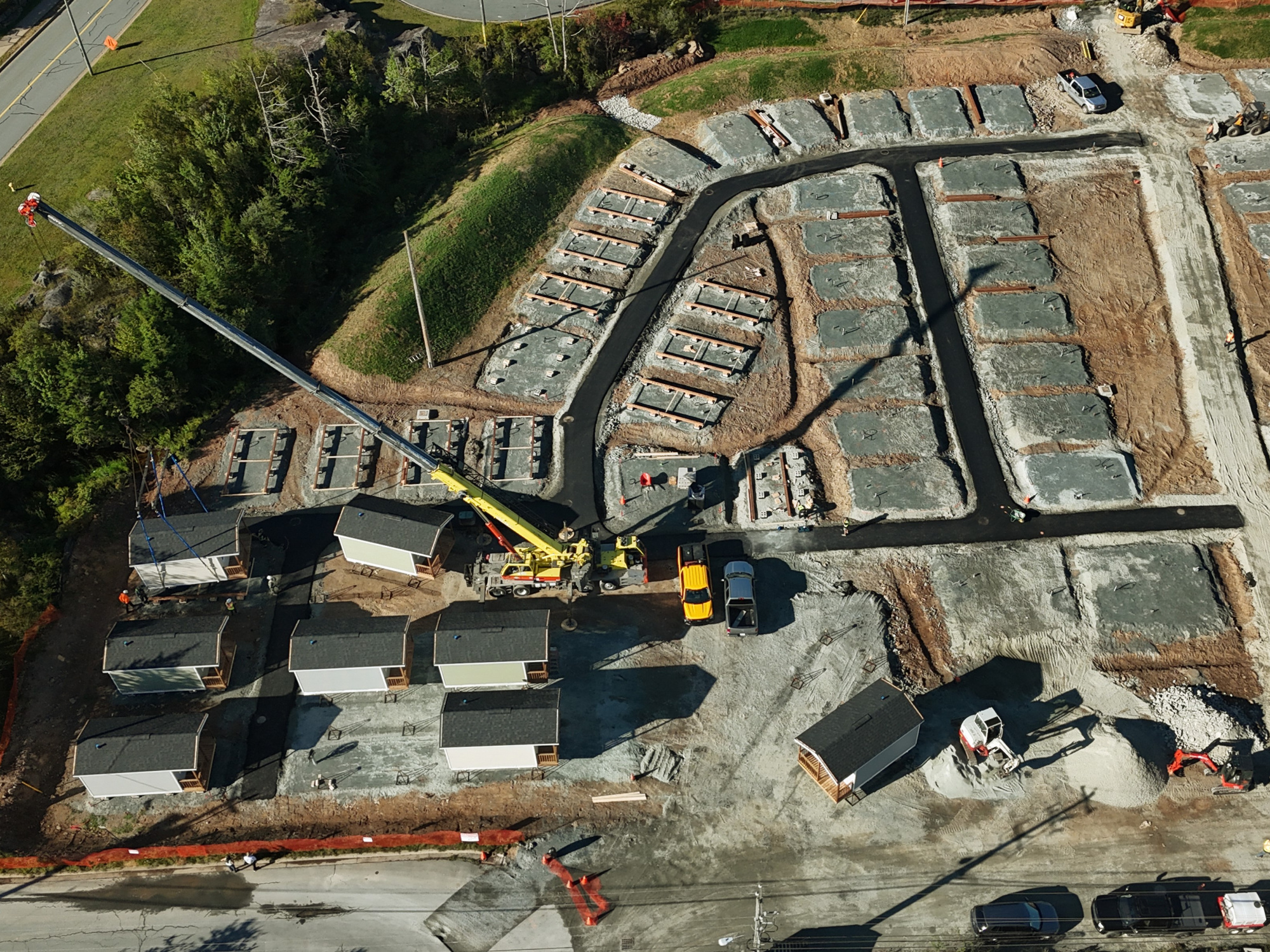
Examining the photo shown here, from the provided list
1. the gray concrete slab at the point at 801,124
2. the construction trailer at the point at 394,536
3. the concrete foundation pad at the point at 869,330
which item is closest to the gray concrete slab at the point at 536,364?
the construction trailer at the point at 394,536

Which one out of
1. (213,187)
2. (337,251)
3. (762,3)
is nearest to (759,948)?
(337,251)

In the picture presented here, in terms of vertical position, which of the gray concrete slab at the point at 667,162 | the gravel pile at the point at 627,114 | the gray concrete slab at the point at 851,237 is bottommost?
the gray concrete slab at the point at 851,237

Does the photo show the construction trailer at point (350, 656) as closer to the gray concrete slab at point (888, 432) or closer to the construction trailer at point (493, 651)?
the construction trailer at point (493, 651)

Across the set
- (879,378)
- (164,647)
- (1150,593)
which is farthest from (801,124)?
(164,647)

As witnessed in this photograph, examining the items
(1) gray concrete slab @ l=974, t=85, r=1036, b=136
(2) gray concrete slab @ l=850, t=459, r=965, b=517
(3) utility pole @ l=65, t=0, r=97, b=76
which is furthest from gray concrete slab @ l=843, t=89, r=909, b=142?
(3) utility pole @ l=65, t=0, r=97, b=76

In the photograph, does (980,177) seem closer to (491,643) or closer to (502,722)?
(491,643)

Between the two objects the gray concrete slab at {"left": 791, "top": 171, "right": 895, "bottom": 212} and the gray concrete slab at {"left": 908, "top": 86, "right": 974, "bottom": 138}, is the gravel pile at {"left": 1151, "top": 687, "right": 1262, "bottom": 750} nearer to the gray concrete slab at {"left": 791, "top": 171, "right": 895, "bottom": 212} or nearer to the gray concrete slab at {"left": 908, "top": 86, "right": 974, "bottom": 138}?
the gray concrete slab at {"left": 791, "top": 171, "right": 895, "bottom": 212}
